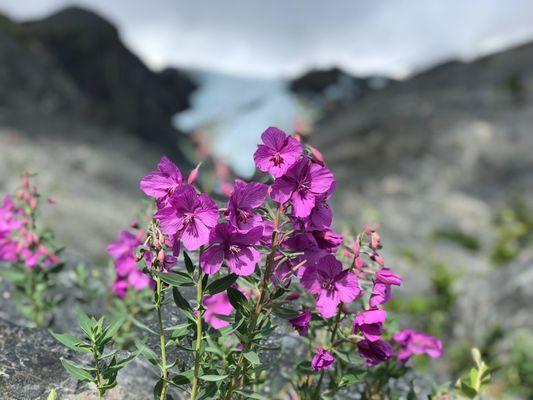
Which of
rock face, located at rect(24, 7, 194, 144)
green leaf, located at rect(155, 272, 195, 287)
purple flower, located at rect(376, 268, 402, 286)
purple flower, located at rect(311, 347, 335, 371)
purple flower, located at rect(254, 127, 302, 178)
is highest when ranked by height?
purple flower, located at rect(254, 127, 302, 178)

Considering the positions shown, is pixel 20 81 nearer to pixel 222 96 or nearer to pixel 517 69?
pixel 222 96

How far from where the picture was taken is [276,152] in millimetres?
1389

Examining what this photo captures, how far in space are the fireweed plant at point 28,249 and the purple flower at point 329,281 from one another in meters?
1.25

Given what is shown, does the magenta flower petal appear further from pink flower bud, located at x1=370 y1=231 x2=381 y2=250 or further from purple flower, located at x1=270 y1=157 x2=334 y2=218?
pink flower bud, located at x1=370 y1=231 x2=381 y2=250

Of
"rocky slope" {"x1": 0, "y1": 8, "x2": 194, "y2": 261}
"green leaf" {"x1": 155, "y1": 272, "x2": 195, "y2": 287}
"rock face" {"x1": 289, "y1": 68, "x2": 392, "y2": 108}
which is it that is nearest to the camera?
"green leaf" {"x1": 155, "y1": 272, "x2": 195, "y2": 287}

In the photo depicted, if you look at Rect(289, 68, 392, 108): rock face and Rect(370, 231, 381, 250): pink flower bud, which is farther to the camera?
Rect(289, 68, 392, 108): rock face

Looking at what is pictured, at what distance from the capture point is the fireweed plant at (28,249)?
7.50 feet

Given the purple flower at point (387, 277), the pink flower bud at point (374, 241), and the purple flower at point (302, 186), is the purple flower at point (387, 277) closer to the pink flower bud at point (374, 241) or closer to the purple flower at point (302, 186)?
the pink flower bud at point (374, 241)

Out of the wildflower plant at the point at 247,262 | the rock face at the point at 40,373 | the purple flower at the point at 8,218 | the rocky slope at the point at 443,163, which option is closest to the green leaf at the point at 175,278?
the wildflower plant at the point at 247,262

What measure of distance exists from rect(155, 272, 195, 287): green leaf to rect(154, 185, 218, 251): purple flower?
0.26ft

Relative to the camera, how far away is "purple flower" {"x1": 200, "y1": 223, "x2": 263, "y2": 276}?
1341mm

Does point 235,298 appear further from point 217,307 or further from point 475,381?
point 475,381

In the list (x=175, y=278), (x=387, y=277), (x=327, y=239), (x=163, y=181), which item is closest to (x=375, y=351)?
(x=387, y=277)

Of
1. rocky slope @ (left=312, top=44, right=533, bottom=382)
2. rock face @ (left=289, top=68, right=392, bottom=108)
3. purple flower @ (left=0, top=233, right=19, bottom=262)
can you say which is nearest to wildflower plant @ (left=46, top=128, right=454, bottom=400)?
purple flower @ (left=0, top=233, right=19, bottom=262)
